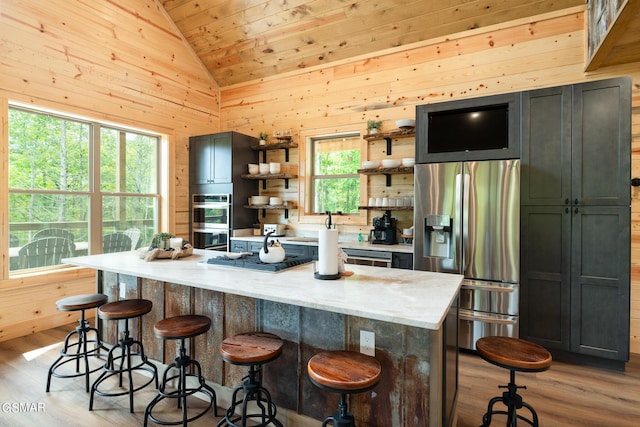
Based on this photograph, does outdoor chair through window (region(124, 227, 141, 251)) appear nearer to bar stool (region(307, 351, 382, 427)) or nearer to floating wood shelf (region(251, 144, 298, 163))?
floating wood shelf (region(251, 144, 298, 163))

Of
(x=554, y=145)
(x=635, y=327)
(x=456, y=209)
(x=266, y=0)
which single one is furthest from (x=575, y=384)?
(x=266, y=0)

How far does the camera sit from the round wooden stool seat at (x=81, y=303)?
2.50 meters

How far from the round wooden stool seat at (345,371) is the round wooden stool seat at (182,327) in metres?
0.88

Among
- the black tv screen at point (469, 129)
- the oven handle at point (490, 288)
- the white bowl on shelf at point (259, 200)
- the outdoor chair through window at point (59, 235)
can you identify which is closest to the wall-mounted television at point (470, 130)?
the black tv screen at point (469, 129)

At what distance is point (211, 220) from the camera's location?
505 cm

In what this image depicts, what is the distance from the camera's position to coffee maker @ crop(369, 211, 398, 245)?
4000mm

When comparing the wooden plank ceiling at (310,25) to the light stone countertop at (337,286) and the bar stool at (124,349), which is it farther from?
the bar stool at (124,349)

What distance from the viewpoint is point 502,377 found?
8.90 ft

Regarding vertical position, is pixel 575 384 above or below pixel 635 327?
below

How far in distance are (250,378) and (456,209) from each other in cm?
234

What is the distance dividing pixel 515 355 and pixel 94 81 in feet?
16.2

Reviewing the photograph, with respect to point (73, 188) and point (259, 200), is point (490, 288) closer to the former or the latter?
point (259, 200)

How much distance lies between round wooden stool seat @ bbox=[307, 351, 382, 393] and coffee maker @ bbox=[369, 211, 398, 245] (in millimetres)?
2469

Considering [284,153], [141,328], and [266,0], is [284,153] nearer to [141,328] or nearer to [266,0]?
[266,0]
